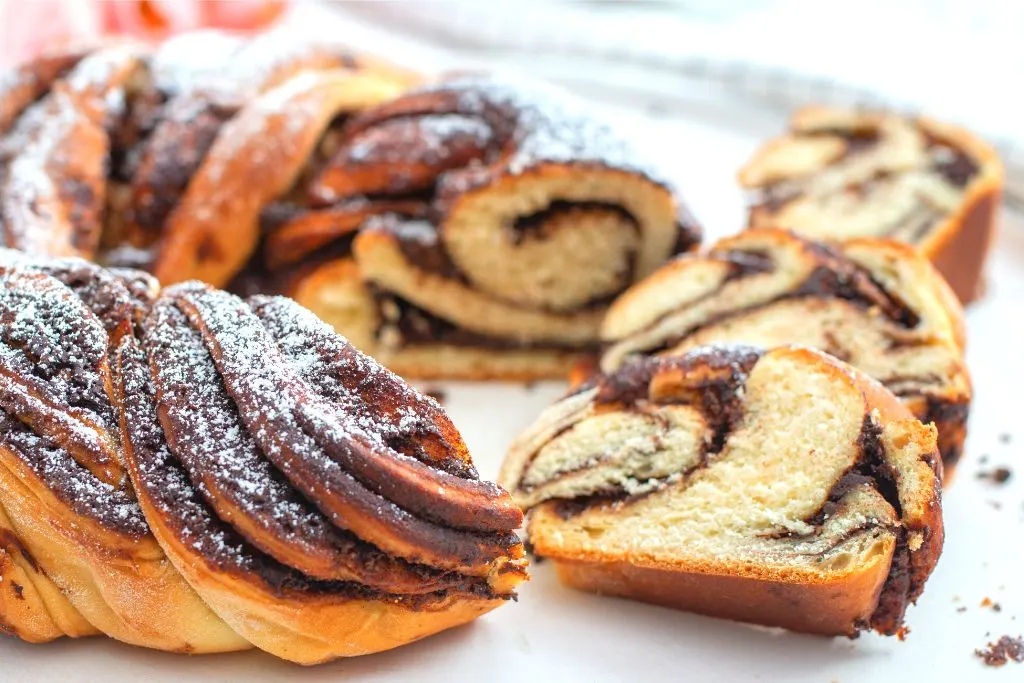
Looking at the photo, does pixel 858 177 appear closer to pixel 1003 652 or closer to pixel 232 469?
pixel 1003 652

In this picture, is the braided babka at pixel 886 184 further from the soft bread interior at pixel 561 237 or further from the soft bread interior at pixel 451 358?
the soft bread interior at pixel 451 358

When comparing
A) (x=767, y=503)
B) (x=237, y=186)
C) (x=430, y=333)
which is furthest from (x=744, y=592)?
(x=237, y=186)

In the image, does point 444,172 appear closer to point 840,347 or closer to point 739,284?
point 739,284

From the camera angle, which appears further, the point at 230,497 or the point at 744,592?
the point at 744,592

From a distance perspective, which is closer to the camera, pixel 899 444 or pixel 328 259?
pixel 899 444

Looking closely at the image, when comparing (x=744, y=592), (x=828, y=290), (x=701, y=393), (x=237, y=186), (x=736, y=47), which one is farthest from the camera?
(x=736, y=47)

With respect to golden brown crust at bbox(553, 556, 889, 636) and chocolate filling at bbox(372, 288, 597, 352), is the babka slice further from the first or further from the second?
golden brown crust at bbox(553, 556, 889, 636)

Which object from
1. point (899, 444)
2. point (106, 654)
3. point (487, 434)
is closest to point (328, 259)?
point (487, 434)
